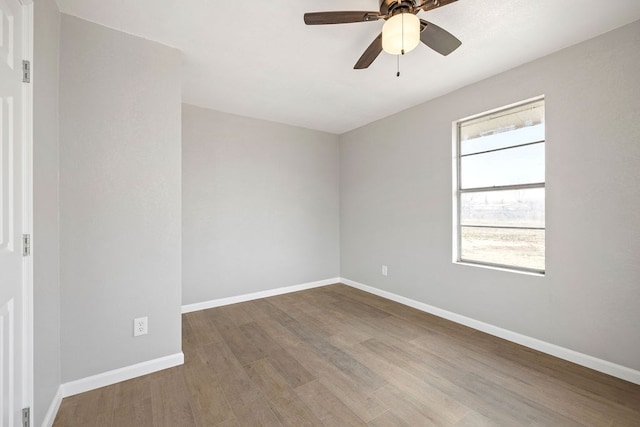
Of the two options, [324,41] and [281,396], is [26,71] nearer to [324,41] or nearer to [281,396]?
[324,41]

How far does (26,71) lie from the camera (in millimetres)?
1330

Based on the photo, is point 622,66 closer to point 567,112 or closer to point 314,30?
point 567,112

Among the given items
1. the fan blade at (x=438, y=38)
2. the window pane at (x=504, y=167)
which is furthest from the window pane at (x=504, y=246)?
the fan blade at (x=438, y=38)

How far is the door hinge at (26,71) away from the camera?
1.31 metres

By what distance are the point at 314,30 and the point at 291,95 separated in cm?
122

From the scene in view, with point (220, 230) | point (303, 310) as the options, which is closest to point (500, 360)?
point (303, 310)

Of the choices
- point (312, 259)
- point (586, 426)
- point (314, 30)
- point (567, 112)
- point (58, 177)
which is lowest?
point (586, 426)

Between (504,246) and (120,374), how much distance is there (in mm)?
3613

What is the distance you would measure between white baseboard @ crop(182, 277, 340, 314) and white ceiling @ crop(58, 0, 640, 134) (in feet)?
8.63

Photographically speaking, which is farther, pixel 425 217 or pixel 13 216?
pixel 425 217

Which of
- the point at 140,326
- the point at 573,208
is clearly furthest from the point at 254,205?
the point at 573,208

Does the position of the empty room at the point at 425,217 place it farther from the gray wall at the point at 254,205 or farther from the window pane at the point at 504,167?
the gray wall at the point at 254,205

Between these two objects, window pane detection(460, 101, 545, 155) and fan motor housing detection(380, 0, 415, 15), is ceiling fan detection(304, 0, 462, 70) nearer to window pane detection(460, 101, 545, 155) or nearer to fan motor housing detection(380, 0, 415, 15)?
fan motor housing detection(380, 0, 415, 15)

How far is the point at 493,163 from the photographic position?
2873 millimetres
